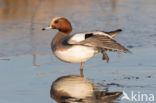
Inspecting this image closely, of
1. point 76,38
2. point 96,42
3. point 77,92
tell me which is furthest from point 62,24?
point 77,92

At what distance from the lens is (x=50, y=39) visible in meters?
9.20

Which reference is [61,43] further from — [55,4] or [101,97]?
[55,4]

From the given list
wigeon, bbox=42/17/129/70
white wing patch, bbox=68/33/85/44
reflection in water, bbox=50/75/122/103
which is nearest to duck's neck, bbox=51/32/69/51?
wigeon, bbox=42/17/129/70

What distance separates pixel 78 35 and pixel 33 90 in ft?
4.40

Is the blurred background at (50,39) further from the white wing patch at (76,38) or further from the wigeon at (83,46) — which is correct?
Answer: the white wing patch at (76,38)

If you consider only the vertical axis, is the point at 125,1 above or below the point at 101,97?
above

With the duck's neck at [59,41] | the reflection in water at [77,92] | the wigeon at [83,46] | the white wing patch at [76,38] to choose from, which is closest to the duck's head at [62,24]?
the duck's neck at [59,41]

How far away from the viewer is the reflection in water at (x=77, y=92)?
587 centimetres

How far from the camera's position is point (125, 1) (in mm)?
12461

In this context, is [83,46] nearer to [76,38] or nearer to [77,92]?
[76,38]

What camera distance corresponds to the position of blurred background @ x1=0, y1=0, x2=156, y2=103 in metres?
6.58

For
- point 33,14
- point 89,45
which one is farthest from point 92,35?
point 33,14

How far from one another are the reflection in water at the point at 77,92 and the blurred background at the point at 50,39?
0.14 meters

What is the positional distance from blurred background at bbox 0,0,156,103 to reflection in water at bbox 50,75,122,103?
0.14m
